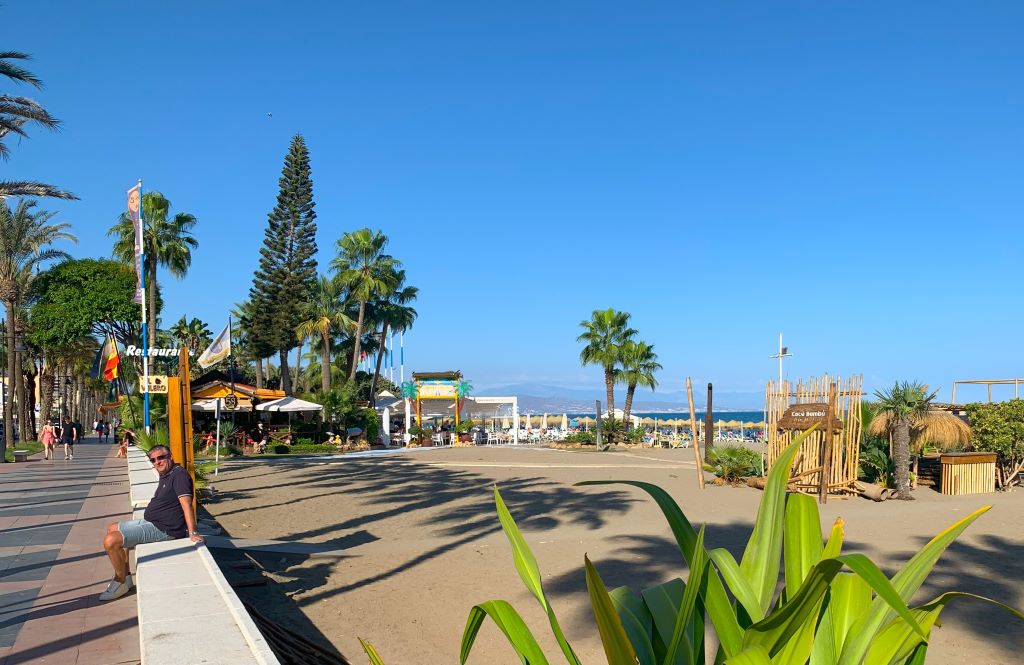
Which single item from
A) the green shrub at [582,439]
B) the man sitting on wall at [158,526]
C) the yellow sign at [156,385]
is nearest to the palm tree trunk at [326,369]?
the green shrub at [582,439]

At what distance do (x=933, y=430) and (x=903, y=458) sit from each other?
4.40ft

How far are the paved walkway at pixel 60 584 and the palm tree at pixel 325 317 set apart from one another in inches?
1230

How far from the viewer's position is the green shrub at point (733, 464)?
58.9ft

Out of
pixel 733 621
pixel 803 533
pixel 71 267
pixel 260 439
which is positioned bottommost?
pixel 260 439

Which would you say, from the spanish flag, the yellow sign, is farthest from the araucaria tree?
the yellow sign

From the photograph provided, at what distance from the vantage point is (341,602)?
768cm

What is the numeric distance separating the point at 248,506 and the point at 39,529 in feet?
14.0

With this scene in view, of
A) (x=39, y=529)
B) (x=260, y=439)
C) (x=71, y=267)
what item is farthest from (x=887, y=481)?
(x=71, y=267)

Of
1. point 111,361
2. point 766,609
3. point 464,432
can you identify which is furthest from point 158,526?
point 464,432

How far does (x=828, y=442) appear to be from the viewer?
1456cm

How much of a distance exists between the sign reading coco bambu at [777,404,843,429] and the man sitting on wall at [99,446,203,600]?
432 inches

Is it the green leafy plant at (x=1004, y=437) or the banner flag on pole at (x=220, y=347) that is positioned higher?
the banner flag on pole at (x=220, y=347)

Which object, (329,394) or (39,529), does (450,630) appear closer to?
(39,529)

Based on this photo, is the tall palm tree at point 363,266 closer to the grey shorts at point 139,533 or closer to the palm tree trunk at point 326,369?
the palm tree trunk at point 326,369
